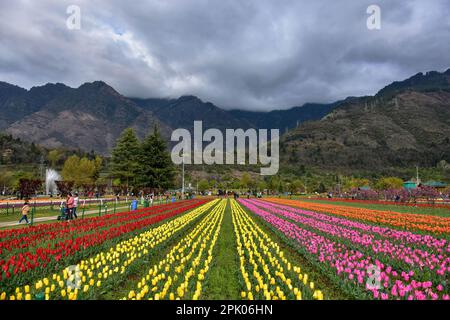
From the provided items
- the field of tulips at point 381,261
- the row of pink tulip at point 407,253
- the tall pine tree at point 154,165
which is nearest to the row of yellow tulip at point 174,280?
the field of tulips at point 381,261

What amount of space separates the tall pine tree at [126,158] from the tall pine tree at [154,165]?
146 cm

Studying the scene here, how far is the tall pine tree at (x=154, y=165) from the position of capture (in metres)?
54.2

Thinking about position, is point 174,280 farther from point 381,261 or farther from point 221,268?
point 381,261

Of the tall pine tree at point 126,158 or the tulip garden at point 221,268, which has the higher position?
the tall pine tree at point 126,158

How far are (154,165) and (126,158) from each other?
5500mm

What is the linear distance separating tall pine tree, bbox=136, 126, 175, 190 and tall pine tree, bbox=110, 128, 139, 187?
57.5 inches

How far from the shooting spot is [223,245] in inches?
484

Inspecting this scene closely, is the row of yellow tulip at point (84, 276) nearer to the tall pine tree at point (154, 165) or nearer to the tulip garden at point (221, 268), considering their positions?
the tulip garden at point (221, 268)

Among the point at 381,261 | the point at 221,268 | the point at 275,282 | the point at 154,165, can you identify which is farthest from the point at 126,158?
the point at 275,282

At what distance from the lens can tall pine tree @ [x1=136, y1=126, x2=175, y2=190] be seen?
178ft

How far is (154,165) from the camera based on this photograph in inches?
2208

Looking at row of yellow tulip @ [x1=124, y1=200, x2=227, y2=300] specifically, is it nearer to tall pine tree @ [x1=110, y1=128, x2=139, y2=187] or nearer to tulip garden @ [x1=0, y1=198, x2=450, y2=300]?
tulip garden @ [x1=0, y1=198, x2=450, y2=300]

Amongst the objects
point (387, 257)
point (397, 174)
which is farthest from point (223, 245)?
point (397, 174)

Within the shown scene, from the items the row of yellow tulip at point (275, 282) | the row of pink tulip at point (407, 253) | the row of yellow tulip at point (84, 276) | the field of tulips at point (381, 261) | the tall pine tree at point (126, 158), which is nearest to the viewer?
the row of yellow tulip at point (275, 282)
